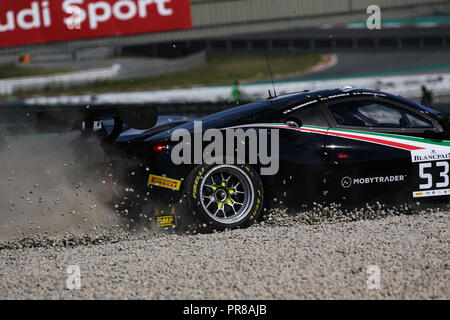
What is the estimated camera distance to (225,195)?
5.95m

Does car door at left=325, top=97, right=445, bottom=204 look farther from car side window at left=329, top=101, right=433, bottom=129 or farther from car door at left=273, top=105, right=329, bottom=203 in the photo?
car door at left=273, top=105, right=329, bottom=203

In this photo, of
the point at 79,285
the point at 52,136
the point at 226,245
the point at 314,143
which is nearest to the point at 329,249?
the point at 226,245

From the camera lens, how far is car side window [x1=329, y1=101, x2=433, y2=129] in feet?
20.4

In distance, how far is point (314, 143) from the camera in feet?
19.9

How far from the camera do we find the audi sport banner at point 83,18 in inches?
954

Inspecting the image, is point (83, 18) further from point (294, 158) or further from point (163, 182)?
point (294, 158)

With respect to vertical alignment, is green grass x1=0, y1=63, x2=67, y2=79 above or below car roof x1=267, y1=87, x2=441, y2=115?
below

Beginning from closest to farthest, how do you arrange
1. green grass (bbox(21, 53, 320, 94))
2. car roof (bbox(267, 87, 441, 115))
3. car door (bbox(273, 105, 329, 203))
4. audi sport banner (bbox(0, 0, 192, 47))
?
car door (bbox(273, 105, 329, 203)) < car roof (bbox(267, 87, 441, 115)) < audi sport banner (bbox(0, 0, 192, 47)) < green grass (bbox(21, 53, 320, 94))

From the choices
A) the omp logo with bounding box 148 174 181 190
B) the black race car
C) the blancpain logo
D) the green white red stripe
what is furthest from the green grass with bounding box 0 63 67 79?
the blancpain logo

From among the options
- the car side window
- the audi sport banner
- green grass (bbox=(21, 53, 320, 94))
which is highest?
the audi sport banner

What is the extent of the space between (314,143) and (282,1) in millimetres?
20210

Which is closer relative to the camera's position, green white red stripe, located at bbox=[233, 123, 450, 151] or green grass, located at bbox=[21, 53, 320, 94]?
green white red stripe, located at bbox=[233, 123, 450, 151]

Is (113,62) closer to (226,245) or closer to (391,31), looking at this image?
(391,31)

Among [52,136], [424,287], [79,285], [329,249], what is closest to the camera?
[424,287]
